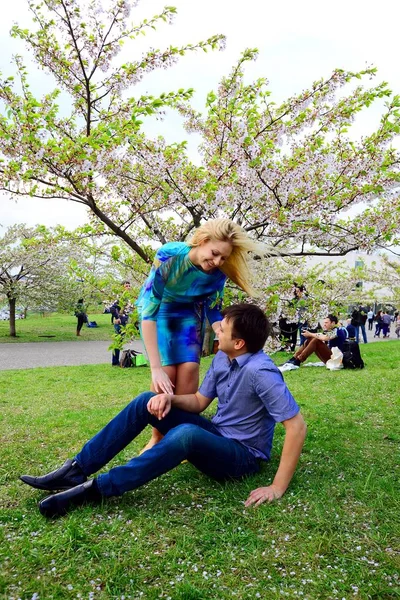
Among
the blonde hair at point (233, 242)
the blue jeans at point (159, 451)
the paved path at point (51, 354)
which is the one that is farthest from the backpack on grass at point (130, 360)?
the blue jeans at point (159, 451)

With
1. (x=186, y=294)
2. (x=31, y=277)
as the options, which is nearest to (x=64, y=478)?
(x=186, y=294)

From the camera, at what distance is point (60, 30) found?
4555 mm

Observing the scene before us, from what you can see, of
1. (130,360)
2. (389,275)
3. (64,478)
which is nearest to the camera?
(64,478)

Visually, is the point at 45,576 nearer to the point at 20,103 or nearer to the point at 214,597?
the point at 214,597

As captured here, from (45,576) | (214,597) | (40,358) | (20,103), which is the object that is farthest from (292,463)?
(40,358)

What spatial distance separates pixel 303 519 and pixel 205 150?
438cm

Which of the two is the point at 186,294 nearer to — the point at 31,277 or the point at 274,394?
the point at 274,394

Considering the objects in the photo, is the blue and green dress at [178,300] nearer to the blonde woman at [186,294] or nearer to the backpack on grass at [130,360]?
the blonde woman at [186,294]

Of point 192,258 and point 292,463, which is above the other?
point 192,258

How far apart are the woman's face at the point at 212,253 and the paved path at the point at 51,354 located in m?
10.8

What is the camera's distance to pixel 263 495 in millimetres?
2859

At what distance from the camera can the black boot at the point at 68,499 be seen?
9.01 feet

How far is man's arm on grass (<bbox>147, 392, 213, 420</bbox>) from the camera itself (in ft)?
9.52

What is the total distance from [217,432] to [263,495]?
0.52m
